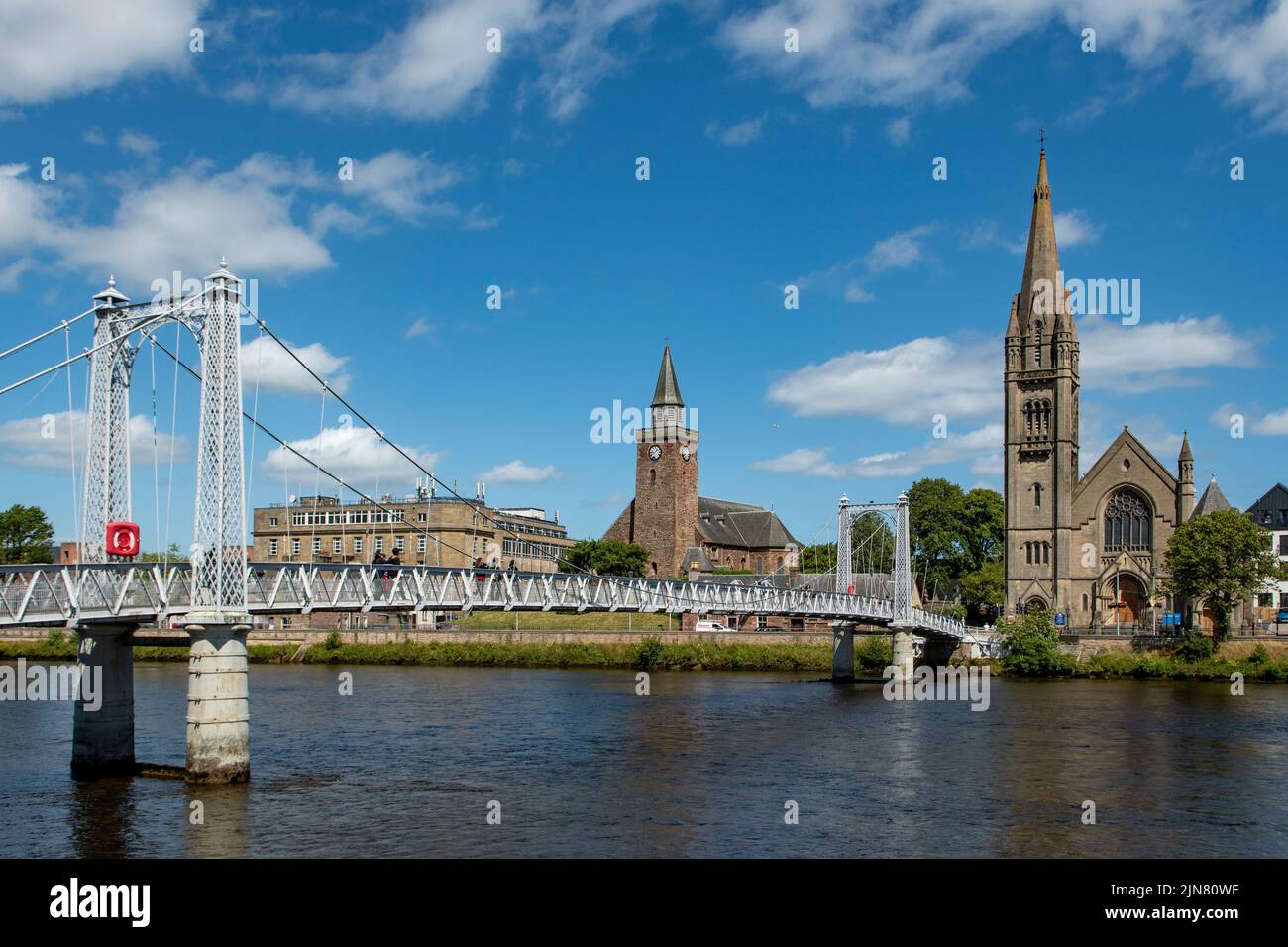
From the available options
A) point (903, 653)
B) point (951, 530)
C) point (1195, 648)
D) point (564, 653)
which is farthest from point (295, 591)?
point (951, 530)

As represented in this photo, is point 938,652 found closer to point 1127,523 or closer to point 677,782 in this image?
point 1127,523

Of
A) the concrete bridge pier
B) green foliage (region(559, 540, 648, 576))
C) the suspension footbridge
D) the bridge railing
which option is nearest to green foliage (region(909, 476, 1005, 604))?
green foliage (region(559, 540, 648, 576))

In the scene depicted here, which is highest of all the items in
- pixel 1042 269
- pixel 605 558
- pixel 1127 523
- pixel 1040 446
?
pixel 1042 269

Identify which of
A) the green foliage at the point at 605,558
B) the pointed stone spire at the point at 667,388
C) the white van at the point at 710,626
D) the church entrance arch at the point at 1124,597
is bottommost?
the white van at the point at 710,626

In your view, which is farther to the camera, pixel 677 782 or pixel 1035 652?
pixel 1035 652

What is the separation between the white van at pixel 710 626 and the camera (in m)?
91.9

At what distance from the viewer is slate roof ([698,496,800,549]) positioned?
12900 cm

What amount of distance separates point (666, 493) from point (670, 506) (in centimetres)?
149

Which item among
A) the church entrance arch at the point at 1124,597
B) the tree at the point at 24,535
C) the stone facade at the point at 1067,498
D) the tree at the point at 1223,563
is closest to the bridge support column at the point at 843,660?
the tree at the point at 1223,563

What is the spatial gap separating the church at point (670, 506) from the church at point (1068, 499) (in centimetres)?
2672

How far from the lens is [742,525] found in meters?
135

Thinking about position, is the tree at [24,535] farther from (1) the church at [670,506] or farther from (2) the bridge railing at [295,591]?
(2) the bridge railing at [295,591]
